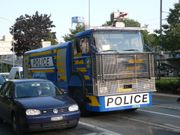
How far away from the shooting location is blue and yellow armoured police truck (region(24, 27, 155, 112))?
12500 mm

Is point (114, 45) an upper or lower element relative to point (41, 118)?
upper

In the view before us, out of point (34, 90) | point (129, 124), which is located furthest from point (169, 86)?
point (34, 90)

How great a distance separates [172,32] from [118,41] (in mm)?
21412

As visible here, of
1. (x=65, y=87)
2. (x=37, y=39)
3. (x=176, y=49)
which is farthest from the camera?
(x=37, y=39)

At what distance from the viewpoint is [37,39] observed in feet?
188

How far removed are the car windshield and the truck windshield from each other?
2.30 meters

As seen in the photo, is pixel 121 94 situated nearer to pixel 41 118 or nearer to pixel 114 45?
pixel 114 45

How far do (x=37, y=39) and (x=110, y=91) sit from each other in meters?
45.6

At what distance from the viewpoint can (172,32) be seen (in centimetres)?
3366

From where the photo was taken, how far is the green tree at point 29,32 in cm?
5684

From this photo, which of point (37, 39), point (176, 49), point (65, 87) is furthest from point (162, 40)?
point (37, 39)

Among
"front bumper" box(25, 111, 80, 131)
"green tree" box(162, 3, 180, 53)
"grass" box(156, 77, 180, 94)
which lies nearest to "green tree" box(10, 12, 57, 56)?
"green tree" box(162, 3, 180, 53)

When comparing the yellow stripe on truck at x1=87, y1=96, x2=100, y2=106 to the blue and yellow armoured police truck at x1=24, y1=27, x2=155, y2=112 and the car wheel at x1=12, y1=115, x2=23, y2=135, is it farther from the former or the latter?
the car wheel at x1=12, y1=115, x2=23, y2=135

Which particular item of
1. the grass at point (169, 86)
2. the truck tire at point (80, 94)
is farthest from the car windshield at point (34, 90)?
the grass at point (169, 86)
